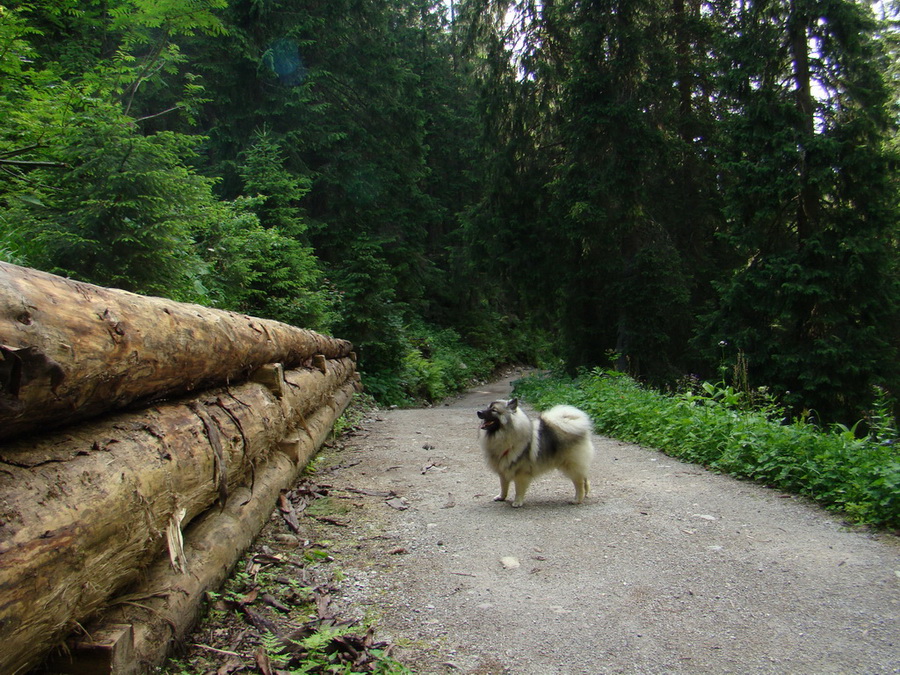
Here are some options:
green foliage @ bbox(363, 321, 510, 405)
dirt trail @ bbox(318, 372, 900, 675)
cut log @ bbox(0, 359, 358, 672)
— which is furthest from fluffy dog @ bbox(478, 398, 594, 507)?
green foliage @ bbox(363, 321, 510, 405)

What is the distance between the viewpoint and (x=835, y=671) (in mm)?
2584

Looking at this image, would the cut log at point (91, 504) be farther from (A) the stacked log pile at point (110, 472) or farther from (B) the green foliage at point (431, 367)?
(B) the green foliage at point (431, 367)

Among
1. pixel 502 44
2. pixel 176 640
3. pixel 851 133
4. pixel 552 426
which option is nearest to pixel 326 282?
pixel 502 44

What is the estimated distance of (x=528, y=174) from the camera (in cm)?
1827

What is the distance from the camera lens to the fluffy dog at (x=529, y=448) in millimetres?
5352

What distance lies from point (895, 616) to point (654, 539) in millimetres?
1507

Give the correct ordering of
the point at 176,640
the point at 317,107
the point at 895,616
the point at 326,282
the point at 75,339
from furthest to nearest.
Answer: the point at 317,107 < the point at 326,282 < the point at 895,616 < the point at 176,640 < the point at 75,339

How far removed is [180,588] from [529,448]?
11.2 feet

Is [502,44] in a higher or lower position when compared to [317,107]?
higher

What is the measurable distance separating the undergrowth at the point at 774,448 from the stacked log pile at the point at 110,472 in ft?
16.0

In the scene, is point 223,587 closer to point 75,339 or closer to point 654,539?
point 75,339

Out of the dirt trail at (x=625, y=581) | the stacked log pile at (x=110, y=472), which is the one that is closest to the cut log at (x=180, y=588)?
the stacked log pile at (x=110, y=472)

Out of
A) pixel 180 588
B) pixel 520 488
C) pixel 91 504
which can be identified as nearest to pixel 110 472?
pixel 91 504

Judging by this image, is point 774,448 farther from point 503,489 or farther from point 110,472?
point 110,472
